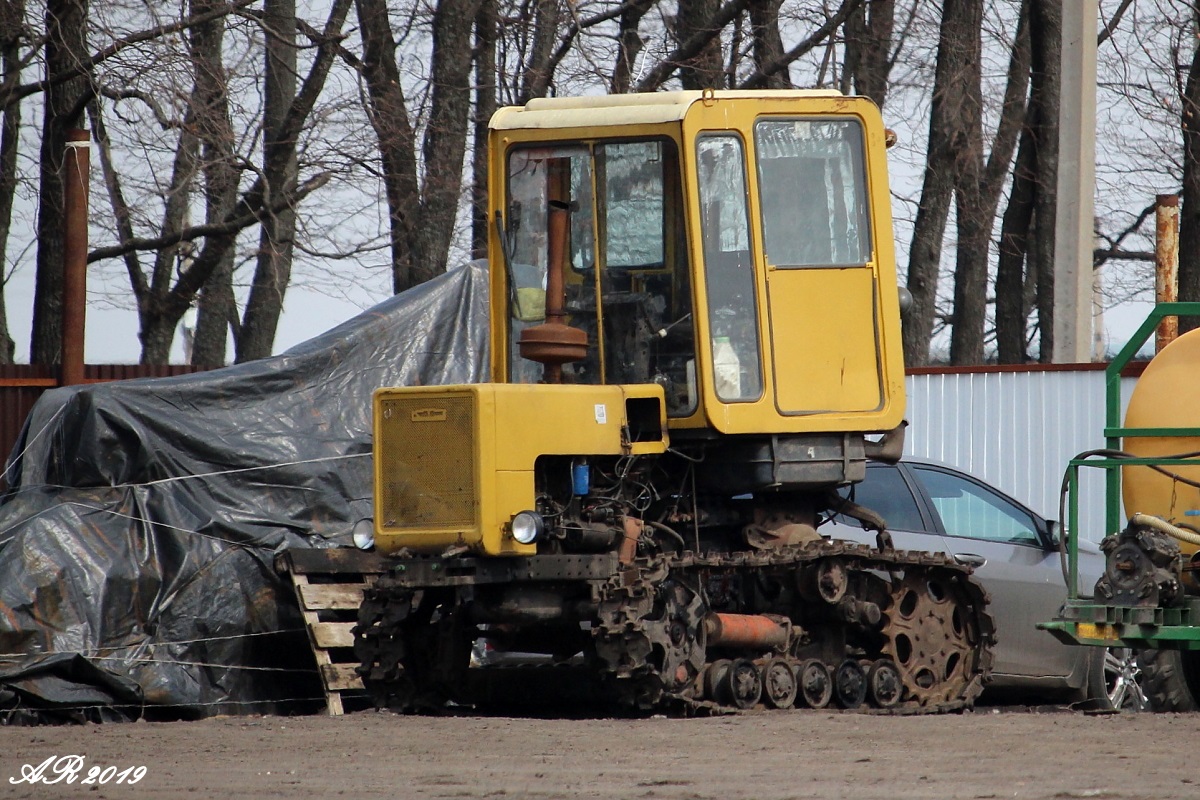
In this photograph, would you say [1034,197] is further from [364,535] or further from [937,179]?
[364,535]

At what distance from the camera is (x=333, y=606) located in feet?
36.3

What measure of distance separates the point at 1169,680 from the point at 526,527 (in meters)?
3.85

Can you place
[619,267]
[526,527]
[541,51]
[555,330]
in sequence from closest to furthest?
1. [526,527]
2. [555,330]
3. [619,267]
4. [541,51]

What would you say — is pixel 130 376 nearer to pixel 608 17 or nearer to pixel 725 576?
pixel 725 576

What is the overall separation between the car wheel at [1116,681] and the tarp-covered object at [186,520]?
4.86 metres

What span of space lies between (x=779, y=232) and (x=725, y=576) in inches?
81.2

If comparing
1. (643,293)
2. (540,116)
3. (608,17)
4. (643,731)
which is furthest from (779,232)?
(608,17)

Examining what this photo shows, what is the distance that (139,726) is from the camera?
385 inches

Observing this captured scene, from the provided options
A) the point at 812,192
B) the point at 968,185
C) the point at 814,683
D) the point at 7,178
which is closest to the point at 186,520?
the point at 814,683

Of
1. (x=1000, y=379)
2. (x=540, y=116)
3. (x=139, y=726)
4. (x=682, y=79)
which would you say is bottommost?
(x=139, y=726)

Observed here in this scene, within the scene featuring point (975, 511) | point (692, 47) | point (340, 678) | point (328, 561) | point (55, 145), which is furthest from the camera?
point (692, 47)

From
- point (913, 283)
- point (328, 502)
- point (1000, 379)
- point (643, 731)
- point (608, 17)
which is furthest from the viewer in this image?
point (913, 283)

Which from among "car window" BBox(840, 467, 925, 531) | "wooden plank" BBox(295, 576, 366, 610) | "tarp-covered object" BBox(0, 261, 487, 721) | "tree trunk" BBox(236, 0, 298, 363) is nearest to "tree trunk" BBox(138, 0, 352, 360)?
"tree trunk" BBox(236, 0, 298, 363)

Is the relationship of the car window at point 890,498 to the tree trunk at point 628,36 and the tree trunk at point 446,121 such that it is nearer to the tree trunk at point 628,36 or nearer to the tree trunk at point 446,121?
the tree trunk at point 446,121
